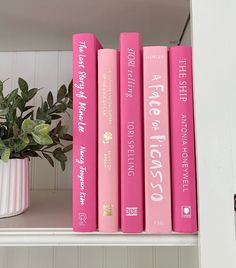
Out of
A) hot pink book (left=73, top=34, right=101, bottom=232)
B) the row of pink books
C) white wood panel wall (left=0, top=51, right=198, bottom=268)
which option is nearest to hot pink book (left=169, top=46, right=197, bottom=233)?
the row of pink books

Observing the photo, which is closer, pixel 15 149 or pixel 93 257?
pixel 15 149

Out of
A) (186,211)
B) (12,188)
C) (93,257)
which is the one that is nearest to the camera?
(186,211)

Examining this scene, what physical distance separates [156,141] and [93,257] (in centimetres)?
50

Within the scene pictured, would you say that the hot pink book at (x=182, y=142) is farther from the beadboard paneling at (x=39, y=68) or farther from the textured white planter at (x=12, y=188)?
the beadboard paneling at (x=39, y=68)

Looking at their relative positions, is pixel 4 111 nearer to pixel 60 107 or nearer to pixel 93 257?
pixel 60 107

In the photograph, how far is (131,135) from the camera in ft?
1.34

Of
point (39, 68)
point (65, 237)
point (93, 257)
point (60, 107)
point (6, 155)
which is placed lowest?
point (93, 257)

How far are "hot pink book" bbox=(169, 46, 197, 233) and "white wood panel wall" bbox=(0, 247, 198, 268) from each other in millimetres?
412

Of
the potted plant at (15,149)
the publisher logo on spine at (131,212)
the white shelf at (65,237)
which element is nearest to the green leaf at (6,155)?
the potted plant at (15,149)

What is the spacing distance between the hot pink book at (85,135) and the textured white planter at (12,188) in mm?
161

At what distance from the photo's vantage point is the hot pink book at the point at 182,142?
15.8 inches

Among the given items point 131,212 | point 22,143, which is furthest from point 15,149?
point 131,212

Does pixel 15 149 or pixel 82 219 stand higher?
pixel 15 149

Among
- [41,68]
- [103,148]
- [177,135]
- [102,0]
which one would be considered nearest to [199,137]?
[177,135]
